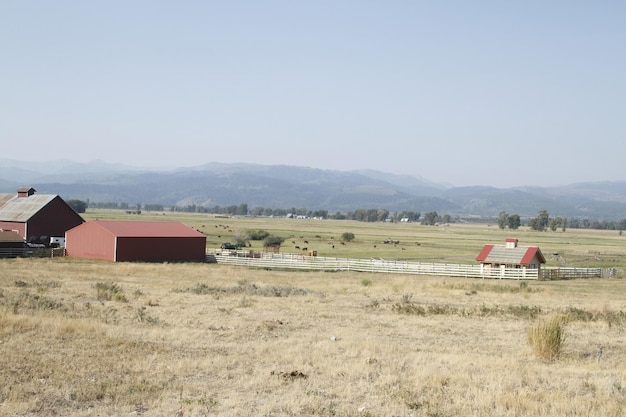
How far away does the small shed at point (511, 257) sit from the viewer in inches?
2308

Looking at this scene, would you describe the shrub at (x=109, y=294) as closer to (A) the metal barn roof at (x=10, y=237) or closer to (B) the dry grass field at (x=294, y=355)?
(B) the dry grass field at (x=294, y=355)

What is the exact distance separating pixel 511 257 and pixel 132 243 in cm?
3364

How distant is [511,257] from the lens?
59.5 meters

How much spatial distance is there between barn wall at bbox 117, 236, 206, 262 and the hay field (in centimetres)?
2364

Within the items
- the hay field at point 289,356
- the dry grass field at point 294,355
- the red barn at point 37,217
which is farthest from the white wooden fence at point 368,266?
the hay field at point 289,356

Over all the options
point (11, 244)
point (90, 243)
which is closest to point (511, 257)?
point (90, 243)

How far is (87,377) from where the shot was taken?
14.7m

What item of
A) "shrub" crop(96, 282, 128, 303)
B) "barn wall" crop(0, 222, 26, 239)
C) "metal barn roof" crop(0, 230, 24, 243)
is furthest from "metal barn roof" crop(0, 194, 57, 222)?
"shrub" crop(96, 282, 128, 303)

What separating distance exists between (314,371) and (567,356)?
8140 millimetres

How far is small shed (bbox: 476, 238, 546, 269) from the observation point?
192 ft

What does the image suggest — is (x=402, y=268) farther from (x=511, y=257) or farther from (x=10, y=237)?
(x=10, y=237)

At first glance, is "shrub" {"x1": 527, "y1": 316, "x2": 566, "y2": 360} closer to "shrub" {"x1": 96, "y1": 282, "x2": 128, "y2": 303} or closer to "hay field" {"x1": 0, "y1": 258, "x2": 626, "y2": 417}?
"hay field" {"x1": 0, "y1": 258, "x2": 626, "y2": 417}

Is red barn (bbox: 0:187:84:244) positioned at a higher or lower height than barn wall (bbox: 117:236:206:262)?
higher

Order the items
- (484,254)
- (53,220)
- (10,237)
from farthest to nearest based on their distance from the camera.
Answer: (53,220) < (484,254) < (10,237)
